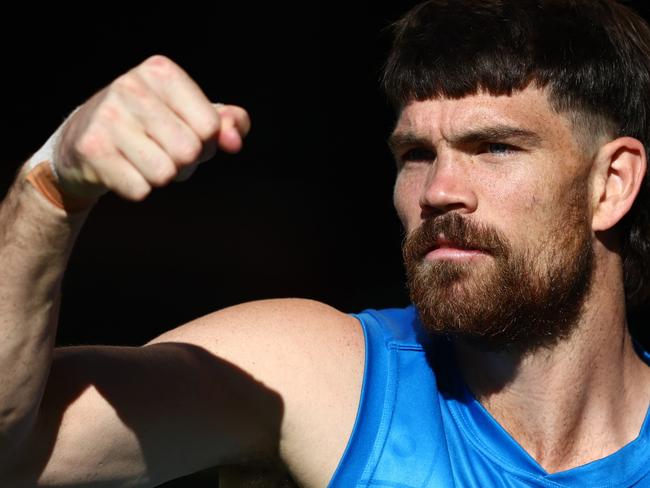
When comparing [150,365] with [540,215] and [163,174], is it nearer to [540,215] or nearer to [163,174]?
[163,174]

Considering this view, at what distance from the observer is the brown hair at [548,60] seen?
1950mm

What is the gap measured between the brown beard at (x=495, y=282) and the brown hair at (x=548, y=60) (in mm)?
250

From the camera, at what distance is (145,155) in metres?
1.21

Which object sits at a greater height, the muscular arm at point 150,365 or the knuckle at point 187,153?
the knuckle at point 187,153

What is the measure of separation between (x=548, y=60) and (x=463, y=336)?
58 cm

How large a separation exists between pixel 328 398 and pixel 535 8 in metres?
0.92

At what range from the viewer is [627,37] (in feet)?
7.05

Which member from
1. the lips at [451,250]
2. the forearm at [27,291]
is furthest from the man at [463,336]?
the forearm at [27,291]

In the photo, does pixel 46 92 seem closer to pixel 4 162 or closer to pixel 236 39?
pixel 4 162

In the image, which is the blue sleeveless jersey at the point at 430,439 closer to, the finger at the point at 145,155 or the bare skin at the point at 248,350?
the bare skin at the point at 248,350

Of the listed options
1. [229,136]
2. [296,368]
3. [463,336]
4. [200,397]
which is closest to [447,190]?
[463,336]

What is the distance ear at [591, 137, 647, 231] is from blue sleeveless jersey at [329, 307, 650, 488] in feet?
1.44

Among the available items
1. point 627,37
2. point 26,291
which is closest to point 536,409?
point 627,37

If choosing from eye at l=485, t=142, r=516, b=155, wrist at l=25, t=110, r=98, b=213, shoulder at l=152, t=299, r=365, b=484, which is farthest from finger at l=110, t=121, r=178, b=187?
eye at l=485, t=142, r=516, b=155
